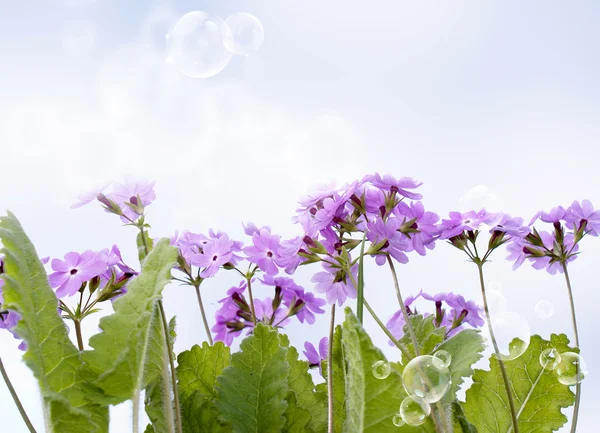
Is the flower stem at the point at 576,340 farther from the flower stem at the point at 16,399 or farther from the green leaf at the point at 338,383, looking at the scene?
the flower stem at the point at 16,399

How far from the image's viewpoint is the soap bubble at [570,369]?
1.30 metres

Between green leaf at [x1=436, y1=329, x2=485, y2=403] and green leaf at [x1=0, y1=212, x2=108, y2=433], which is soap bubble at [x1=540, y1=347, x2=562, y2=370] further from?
green leaf at [x1=0, y1=212, x2=108, y2=433]

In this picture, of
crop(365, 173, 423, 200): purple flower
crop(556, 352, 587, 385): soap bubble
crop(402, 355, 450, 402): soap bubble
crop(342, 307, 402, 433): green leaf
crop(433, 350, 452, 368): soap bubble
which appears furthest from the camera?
crop(556, 352, 587, 385): soap bubble

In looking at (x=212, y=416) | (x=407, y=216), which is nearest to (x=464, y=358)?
(x=407, y=216)

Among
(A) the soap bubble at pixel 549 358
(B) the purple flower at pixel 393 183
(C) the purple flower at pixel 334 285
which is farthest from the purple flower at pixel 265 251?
(A) the soap bubble at pixel 549 358

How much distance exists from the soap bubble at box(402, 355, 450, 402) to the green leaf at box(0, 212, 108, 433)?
17.5 inches

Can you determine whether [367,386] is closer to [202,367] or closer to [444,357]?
[444,357]

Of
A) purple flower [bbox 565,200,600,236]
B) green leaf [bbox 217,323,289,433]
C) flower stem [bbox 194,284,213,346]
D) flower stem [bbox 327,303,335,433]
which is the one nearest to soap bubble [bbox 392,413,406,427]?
flower stem [bbox 327,303,335,433]

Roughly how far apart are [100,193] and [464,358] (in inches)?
28.2

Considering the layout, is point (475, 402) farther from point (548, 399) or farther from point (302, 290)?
point (302, 290)

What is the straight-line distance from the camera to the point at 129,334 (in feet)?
2.89

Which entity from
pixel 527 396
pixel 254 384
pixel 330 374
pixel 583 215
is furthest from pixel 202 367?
pixel 583 215

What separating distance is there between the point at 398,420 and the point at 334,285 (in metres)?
0.38

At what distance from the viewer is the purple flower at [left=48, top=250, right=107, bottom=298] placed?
3.78 feet
